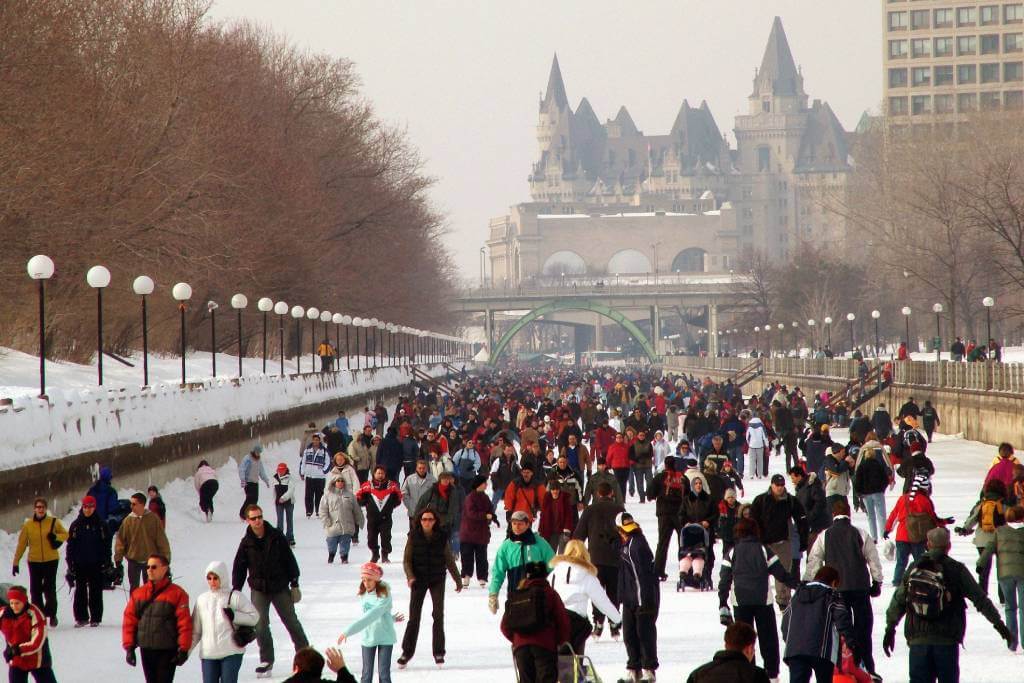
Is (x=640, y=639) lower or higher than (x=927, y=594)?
lower

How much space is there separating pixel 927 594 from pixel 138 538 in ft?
22.0

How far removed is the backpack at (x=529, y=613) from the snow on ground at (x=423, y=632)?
2.04 m

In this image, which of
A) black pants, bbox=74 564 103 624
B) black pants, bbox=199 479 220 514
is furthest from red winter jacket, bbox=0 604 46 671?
black pants, bbox=199 479 220 514

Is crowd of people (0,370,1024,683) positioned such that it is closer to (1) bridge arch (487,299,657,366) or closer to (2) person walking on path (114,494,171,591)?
(2) person walking on path (114,494,171,591)

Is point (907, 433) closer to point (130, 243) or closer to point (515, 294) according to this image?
point (130, 243)

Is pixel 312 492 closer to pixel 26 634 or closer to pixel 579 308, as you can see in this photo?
pixel 26 634

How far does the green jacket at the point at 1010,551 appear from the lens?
1191cm

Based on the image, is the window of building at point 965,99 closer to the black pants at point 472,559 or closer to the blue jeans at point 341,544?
the blue jeans at point 341,544

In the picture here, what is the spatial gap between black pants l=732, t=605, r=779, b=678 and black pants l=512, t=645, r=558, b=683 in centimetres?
210

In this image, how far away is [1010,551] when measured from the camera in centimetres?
1194

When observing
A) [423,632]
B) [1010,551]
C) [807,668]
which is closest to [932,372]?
[423,632]

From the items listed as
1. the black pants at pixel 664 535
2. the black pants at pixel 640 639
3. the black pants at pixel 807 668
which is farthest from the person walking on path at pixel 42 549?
the black pants at pixel 807 668

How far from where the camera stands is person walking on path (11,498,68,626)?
43.8 ft

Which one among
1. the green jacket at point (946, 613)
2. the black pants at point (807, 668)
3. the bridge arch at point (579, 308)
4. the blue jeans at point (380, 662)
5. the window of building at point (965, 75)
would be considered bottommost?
the blue jeans at point (380, 662)
